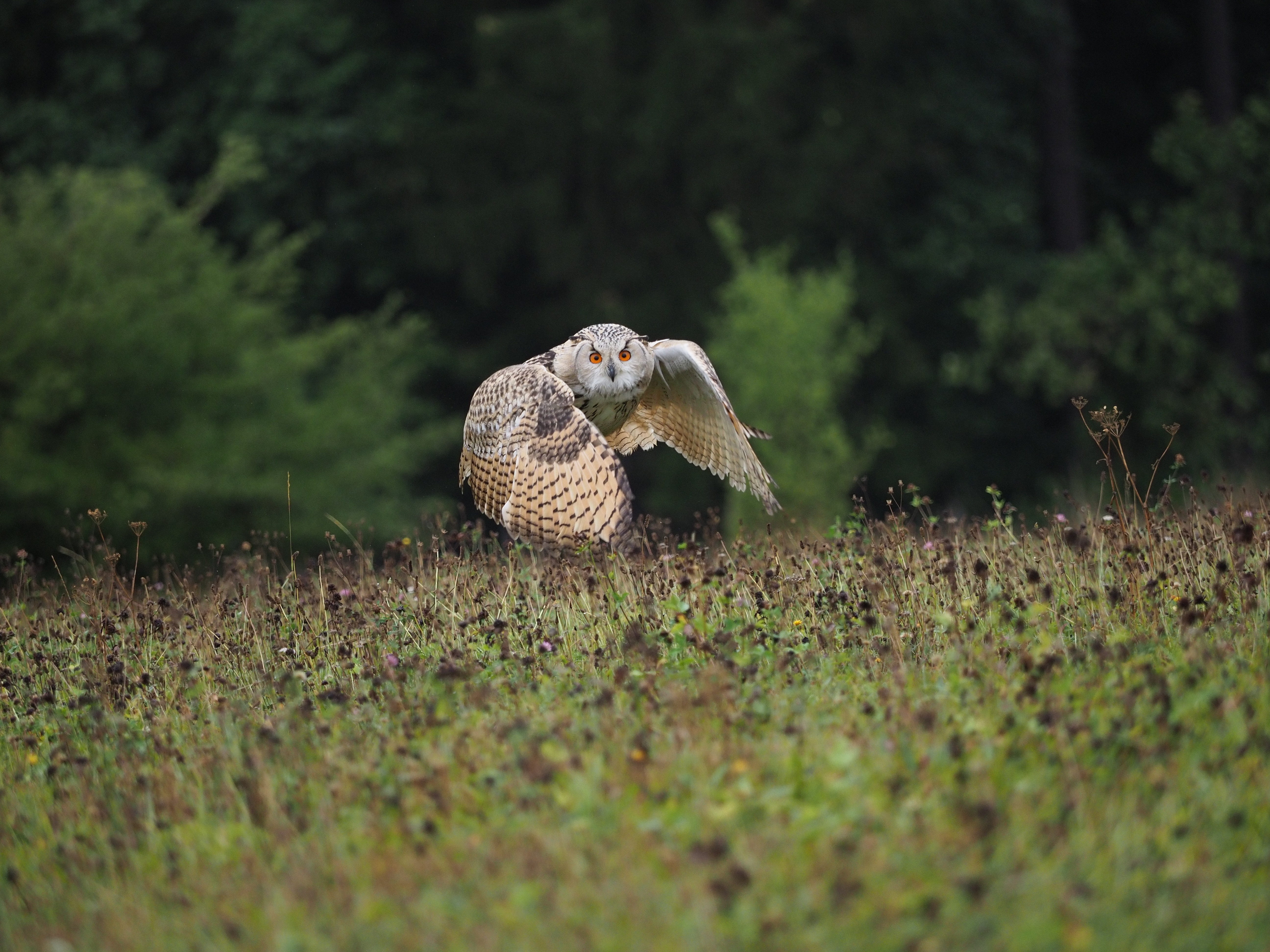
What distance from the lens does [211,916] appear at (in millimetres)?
2928

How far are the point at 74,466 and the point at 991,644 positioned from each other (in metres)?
13.6

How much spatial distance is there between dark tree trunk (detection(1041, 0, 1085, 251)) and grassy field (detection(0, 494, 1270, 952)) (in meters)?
17.6

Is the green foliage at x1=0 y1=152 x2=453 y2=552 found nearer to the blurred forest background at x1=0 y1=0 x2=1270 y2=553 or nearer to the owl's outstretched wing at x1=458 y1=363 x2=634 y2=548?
the blurred forest background at x1=0 y1=0 x2=1270 y2=553

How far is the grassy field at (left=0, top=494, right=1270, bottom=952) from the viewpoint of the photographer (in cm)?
270

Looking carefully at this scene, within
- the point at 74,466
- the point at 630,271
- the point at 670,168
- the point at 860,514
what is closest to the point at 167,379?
the point at 74,466

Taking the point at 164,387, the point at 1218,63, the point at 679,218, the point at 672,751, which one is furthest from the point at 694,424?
the point at 1218,63

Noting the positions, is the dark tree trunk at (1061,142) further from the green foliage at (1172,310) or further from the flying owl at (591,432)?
the flying owl at (591,432)

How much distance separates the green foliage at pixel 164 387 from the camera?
49.3ft

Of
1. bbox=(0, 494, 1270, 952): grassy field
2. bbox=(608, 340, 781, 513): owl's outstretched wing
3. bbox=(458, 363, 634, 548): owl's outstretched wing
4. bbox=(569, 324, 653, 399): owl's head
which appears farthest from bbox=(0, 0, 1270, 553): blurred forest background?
bbox=(0, 494, 1270, 952): grassy field

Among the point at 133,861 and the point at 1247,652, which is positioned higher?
the point at 1247,652

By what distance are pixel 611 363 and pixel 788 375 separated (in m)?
10.5

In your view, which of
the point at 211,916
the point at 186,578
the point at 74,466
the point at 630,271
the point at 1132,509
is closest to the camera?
the point at 211,916

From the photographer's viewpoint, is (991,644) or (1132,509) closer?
(991,644)

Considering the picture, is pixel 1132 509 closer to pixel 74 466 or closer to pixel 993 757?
pixel 993 757
